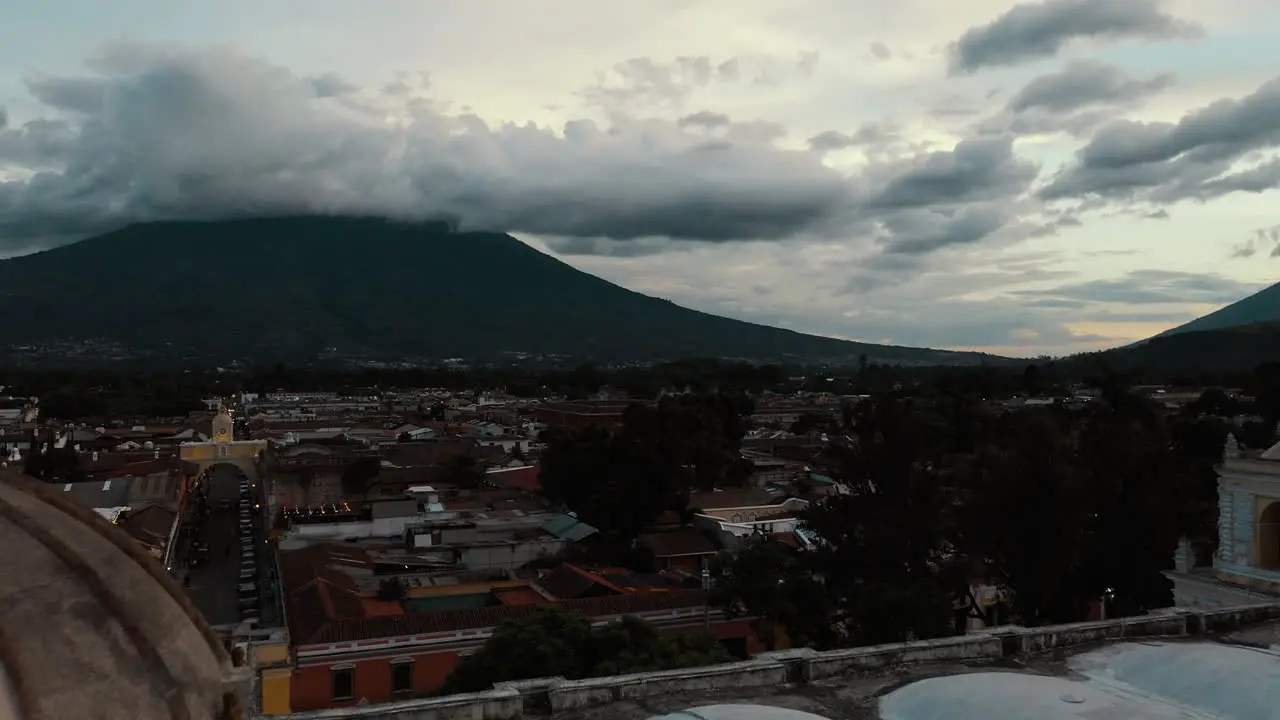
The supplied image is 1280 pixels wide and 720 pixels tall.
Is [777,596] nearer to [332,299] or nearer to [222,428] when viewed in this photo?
[222,428]

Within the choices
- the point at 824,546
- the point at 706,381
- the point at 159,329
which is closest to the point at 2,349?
the point at 159,329

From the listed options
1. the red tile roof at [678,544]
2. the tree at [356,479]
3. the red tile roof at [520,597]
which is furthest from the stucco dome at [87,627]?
the tree at [356,479]

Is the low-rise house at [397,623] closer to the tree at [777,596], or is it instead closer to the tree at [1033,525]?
the tree at [777,596]

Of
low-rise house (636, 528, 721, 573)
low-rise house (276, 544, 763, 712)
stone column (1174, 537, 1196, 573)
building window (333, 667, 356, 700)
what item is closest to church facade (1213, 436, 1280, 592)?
stone column (1174, 537, 1196, 573)

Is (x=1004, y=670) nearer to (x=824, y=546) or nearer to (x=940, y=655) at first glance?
(x=940, y=655)

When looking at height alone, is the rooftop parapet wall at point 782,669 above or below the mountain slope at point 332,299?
below

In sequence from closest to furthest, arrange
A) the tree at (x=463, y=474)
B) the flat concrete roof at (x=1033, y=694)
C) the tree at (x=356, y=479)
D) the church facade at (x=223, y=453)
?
the flat concrete roof at (x=1033, y=694)
the tree at (x=356, y=479)
the tree at (x=463, y=474)
the church facade at (x=223, y=453)
